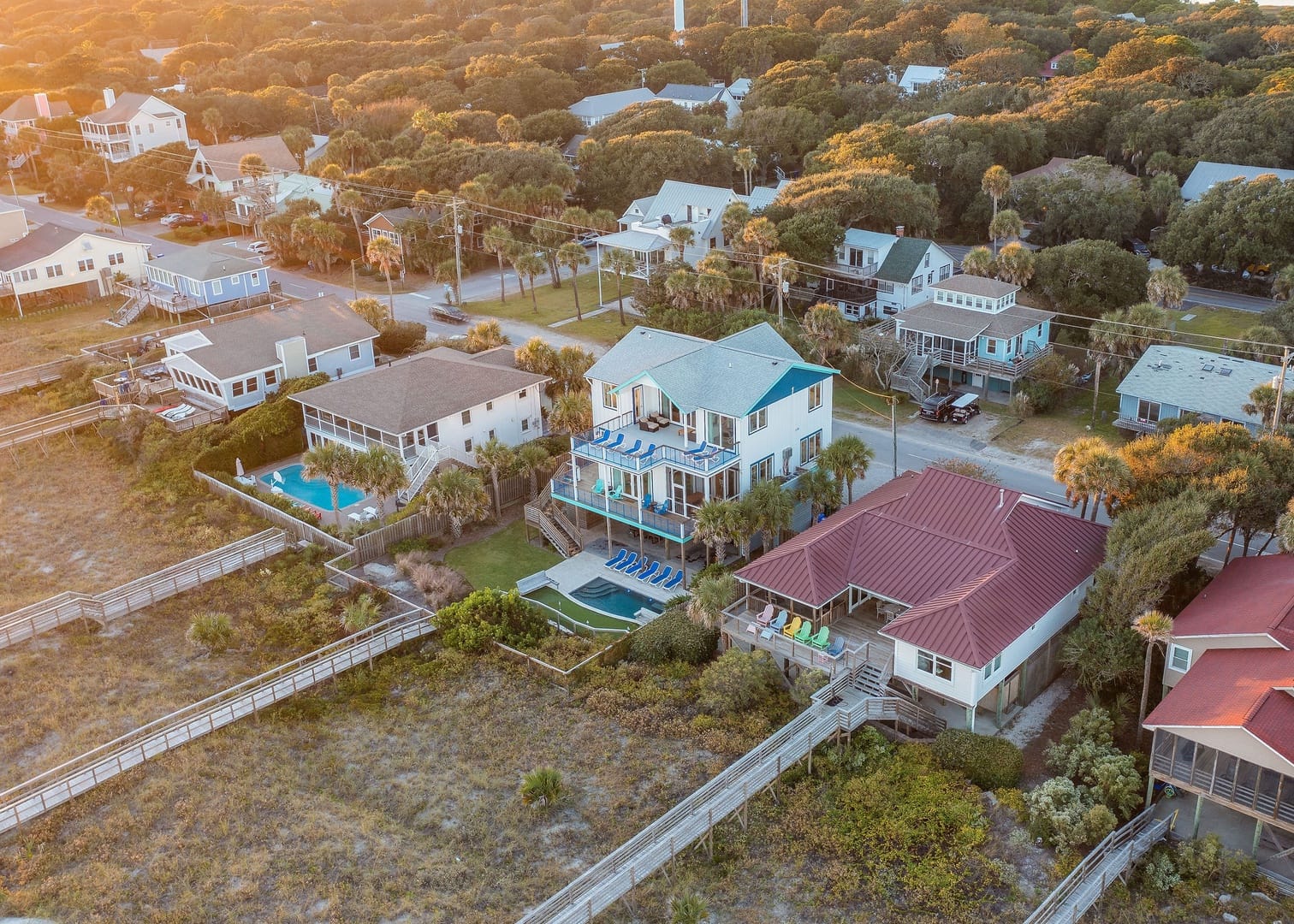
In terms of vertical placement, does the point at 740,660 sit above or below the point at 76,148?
below

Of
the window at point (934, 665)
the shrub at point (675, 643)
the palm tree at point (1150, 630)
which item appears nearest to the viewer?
the palm tree at point (1150, 630)

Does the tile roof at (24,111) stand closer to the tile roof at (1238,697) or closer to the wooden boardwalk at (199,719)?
the wooden boardwalk at (199,719)

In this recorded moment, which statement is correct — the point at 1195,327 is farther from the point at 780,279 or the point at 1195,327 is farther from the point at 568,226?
the point at 568,226

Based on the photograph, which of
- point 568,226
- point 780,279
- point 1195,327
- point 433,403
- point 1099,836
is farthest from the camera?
point 568,226

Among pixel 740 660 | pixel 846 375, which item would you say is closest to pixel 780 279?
pixel 846 375

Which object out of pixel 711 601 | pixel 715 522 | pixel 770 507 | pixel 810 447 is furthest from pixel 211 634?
pixel 810 447

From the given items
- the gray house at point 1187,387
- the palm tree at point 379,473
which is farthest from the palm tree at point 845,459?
the palm tree at point 379,473
